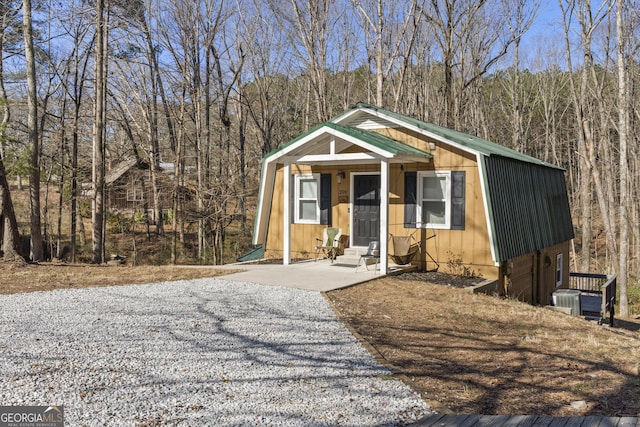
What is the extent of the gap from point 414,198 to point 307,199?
280 centimetres

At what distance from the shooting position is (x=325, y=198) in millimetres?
12469

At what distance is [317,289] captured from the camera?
8.84 m

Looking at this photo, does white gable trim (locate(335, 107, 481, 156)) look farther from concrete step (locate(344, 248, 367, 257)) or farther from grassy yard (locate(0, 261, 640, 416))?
concrete step (locate(344, 248, 367, 257))

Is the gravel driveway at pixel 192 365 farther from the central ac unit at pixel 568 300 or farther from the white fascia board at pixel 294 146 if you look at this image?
the central ac unit at pixel 568 300

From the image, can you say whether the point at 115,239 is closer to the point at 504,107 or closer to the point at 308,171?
the point at 308,171

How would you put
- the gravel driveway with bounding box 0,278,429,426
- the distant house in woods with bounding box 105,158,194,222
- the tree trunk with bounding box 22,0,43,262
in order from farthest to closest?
1. the distant house in woods with bounding box 105,158,194,222
2. the tree trunk with bounding box 22,0,43,262
3. the gravel driveway with bounding box 0,278,429,426

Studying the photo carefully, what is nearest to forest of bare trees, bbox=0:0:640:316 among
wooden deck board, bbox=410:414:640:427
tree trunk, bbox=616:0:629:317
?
tree trunk, bbox=616:0:629:317

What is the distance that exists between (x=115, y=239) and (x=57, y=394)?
71.3 ft

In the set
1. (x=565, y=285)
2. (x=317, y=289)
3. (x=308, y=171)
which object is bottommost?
(x=565, y=285)

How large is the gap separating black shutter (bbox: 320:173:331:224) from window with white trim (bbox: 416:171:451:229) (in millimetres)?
2261

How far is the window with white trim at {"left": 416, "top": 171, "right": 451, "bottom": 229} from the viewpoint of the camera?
10.9 m

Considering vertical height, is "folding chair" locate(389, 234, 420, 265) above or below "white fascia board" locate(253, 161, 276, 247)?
below

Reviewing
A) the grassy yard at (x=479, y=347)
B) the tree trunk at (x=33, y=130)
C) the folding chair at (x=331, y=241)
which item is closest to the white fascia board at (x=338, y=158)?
the folding chair at (x=331, y=241)

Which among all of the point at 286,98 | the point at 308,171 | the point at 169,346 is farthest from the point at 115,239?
the point at 169,346
